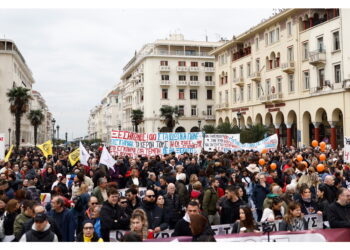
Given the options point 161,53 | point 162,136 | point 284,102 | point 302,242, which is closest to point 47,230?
point 302,242

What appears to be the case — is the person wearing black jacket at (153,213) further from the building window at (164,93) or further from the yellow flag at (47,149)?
the building window at (164,93)

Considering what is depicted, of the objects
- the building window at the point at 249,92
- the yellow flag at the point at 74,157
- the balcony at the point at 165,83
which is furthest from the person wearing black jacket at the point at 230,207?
the balcony at the point at 165,83

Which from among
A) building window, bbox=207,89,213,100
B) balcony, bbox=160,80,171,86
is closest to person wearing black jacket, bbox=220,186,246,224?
balcony, bbox=160,80,171,86

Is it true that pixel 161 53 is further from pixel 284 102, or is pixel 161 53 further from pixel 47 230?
pixel 47 230

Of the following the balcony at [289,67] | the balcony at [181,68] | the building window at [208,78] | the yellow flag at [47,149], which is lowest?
the yellow flag at [47,149]

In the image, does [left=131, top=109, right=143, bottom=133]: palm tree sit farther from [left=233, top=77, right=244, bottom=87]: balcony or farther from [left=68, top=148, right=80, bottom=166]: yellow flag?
[left=68, top=148, right=80, bottom=166]: yellow flag

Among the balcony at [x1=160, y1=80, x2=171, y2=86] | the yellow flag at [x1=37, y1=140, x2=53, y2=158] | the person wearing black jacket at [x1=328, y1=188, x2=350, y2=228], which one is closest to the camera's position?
the person wearing black jacket at [x1=328, y1=188, x2=350, y2=228]

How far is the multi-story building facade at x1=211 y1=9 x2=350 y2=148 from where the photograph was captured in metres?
35.8

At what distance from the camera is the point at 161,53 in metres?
70.3

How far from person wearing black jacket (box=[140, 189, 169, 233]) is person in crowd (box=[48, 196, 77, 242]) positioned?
4.68ft

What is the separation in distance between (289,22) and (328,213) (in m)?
37.8

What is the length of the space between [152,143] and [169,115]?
44595mm

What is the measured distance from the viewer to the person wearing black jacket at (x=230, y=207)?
8617 mm

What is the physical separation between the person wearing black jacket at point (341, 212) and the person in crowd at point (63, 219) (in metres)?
4.67
